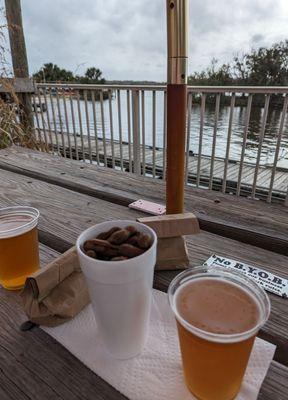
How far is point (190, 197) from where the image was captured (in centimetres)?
103

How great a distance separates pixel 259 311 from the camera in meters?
0.35

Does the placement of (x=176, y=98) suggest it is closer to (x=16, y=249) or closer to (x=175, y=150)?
(x=175, y=150)

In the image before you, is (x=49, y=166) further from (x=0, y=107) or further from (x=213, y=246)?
(x=0, y=107)

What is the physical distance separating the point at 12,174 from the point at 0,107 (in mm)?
2239

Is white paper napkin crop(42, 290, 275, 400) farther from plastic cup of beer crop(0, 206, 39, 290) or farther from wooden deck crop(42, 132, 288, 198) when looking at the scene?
wooden deck crop(42, 132, 288, 198)

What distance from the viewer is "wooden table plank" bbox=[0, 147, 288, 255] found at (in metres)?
0.77

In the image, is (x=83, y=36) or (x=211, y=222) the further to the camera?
(x=83, y=36)

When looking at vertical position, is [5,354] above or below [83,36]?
below

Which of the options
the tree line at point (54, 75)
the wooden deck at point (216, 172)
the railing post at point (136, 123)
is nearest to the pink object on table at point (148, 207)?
the railing post at point (136, 123)

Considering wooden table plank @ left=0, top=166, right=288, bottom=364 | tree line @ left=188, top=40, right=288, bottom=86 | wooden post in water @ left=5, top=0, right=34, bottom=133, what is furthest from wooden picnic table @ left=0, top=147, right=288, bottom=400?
tree line @ left=188, top=40, right=288, bottom=86

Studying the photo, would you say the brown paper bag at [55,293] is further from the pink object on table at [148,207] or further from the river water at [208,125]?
the river water at [208,125]

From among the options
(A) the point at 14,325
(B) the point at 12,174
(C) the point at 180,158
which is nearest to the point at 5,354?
(A) the point at 14,325

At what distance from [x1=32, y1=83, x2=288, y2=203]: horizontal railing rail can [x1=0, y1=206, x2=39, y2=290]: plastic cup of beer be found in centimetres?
133

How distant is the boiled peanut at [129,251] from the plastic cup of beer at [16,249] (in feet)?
0.83
